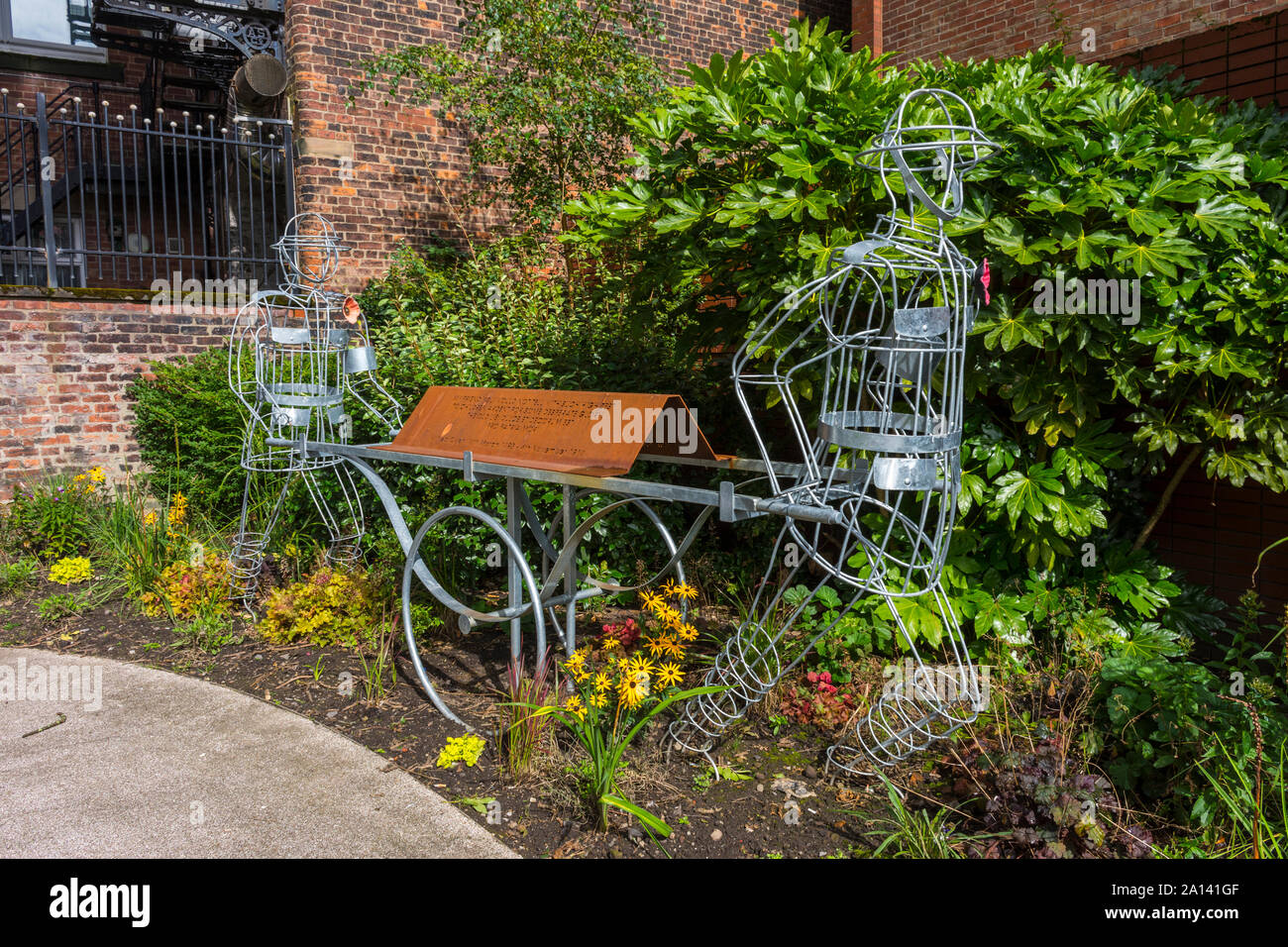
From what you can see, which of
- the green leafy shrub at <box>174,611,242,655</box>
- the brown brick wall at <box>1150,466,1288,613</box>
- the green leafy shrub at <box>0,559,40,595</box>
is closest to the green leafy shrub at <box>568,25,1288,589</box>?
the brown brick wall at <box>1150,466,1288,613</box>

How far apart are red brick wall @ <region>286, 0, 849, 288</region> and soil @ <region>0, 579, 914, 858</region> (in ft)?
16.9

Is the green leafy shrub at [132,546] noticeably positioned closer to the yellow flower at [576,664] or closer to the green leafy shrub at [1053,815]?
the yellow flower at [576,664]

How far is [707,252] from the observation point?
388cm

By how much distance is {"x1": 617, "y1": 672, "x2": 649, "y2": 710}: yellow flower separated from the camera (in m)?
3.00

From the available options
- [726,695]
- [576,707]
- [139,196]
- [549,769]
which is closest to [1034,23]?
[726,695]

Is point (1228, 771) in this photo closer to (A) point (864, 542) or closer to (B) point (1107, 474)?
(A) point (864, 542)

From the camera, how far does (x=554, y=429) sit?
362 centimetres

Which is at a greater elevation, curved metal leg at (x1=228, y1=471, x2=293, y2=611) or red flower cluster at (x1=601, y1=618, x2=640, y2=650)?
curved metal leg at (x1=228, y1=471, x2=293, y2=611)

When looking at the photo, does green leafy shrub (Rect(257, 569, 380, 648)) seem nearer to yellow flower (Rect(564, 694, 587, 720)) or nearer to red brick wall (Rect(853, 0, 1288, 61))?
yellow flower (Rect(564, 694, 587, 720))

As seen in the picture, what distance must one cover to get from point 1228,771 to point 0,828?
386cm

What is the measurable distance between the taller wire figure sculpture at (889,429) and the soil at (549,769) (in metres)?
0.16

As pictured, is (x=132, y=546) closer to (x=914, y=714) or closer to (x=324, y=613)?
(x=324, y=613)

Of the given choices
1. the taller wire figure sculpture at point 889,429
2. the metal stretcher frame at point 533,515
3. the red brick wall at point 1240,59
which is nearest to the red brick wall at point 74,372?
the metal stretcher frame at point 533,515
